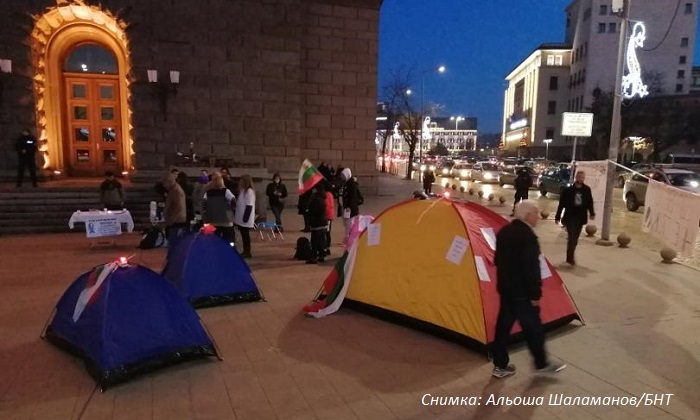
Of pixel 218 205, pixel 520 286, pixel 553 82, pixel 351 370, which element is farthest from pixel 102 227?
pixel 553 82

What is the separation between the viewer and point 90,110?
59.2 feet

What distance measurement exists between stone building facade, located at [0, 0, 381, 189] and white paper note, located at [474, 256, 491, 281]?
13.5 metres

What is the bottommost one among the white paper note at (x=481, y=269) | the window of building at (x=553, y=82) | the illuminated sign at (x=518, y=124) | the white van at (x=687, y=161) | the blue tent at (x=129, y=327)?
the blue tent at (x=129, y=327)

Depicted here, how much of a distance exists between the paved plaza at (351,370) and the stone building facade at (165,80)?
10530 millimetres

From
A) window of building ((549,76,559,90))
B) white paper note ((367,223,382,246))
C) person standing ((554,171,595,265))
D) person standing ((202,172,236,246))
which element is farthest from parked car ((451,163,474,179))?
window of building ((549,76,559,90))

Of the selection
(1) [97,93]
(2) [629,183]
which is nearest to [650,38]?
(2) [629,183]

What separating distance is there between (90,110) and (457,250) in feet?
56.2

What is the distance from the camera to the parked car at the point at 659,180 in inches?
705

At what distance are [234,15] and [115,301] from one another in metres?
15.5

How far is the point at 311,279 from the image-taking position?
27.4 ft

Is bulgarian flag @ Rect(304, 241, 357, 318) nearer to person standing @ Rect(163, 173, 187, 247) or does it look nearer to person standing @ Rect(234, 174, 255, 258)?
person standing @ Rect(234, 174, 255, 258)

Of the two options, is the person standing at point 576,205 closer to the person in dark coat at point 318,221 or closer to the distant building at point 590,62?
the person in dark coat at point 318,221

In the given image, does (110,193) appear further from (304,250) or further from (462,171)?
(462,171)

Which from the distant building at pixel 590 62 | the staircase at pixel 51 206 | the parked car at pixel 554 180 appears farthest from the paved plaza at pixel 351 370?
the distant building at pixel 590 62
